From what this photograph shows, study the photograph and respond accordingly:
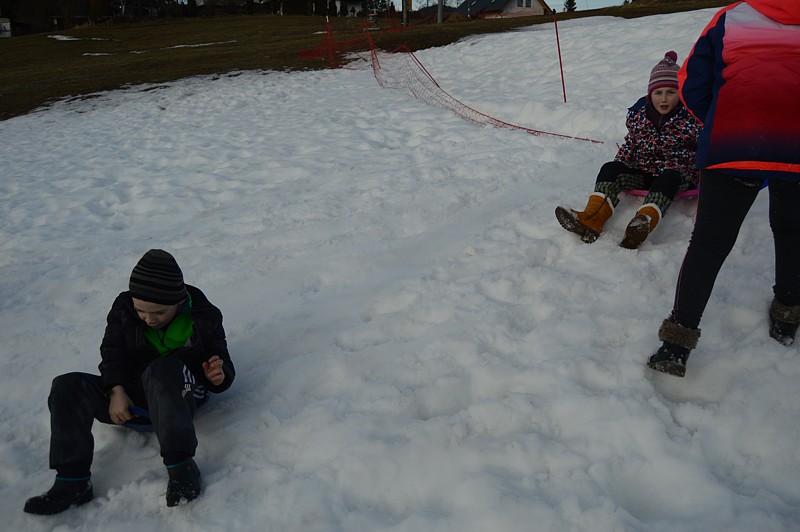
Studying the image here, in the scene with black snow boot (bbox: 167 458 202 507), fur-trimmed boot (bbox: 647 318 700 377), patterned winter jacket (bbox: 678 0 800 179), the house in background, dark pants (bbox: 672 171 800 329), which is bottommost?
black snow boot (bbox: 167 458 202 507)

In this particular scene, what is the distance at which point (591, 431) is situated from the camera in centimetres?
214

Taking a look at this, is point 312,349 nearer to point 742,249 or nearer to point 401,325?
point 401,325

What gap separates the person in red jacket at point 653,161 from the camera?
3.70 m

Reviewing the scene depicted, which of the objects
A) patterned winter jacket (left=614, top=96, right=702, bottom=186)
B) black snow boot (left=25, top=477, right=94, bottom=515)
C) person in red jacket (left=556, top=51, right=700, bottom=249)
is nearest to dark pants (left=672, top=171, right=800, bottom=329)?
person in red jacket (left=556, top=51, right=700, bottom=249)

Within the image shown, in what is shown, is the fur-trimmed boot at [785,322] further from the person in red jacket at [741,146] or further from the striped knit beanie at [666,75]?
the striped knit beanie at [666,75]

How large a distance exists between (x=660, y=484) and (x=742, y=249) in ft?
6.63

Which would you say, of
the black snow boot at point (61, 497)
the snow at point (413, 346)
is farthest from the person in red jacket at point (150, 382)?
the snow at point (413, 346)

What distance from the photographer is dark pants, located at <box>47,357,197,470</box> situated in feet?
6.86

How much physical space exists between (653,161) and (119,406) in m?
3.65

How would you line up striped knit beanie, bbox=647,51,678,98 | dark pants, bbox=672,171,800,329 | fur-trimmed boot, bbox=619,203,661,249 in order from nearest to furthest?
dark pants, bbox=672,171,800,329, fur-trimmed boot, bbox=619,203,661,249, striped knit beanie, bbox=647,51,678,98

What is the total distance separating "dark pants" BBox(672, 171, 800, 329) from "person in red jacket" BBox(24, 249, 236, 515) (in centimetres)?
197

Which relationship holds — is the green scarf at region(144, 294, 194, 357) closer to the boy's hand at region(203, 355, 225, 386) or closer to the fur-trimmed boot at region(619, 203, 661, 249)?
the boy's hand at region(203, 355, 225, 386)

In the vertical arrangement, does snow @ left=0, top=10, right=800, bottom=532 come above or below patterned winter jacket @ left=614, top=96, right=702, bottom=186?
below

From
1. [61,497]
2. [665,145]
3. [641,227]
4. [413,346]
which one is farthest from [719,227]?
[61,497]
